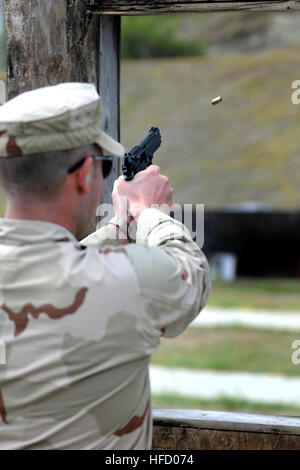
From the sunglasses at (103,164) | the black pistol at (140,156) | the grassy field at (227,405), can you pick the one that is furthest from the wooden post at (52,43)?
the grassy field at (227,405)

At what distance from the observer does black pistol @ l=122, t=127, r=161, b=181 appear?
1902 mm

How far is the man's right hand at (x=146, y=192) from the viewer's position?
5.83 feet

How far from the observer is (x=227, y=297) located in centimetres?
1178

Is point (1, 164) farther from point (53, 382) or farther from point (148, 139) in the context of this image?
point (148, 139)

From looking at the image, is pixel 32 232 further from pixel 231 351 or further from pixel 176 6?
pixel 231 351

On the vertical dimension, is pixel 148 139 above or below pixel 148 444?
above

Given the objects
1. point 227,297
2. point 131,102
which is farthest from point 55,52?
point 131,102

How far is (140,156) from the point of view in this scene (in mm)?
2008

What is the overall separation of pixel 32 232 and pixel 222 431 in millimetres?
1386

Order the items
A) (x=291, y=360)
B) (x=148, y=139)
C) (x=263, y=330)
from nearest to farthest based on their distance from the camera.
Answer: (x=148, y=139), (x=291, y=360), (x=263, y=330)

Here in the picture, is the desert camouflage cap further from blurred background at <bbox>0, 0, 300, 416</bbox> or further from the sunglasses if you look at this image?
blurred background at <bbox>0, 0, 300, 416</bbox>

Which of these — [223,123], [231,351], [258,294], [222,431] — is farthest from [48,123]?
[223,123]

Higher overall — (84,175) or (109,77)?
(109,77)

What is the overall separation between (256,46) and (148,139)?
39907 mm
